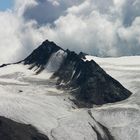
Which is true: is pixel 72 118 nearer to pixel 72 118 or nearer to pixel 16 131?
pixel 72 118

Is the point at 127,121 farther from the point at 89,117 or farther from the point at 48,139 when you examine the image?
the point at 48,139

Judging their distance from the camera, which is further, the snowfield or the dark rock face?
the snowfield

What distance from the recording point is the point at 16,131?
158m

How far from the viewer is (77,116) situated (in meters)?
185

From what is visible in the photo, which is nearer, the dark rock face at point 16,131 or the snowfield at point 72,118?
the dark rock face at point 16,131

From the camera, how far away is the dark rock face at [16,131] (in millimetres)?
154500

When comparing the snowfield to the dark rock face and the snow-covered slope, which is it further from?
the dark rock face

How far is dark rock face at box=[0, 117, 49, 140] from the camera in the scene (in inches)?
6083

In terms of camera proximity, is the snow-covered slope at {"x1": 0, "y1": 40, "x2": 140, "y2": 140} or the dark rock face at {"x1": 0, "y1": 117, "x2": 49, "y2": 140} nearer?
the dark rock face at {"x1": 0, "y1": 117, "x2": 49, "y2": 140}

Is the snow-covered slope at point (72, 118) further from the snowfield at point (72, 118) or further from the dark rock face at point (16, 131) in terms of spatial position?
the dark rock face at point (16, 131)

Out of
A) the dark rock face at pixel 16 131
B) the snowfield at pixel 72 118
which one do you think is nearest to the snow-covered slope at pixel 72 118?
the snowfield at pixel 72 118

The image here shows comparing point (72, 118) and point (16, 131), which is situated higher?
point (72, 118)

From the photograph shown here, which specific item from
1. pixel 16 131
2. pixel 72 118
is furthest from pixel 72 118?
pixel 16 131

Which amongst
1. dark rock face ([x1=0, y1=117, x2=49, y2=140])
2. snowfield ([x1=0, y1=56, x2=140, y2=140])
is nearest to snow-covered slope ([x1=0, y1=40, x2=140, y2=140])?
snowfield ([x1=0, y1=56, x2=140, y2=140])
